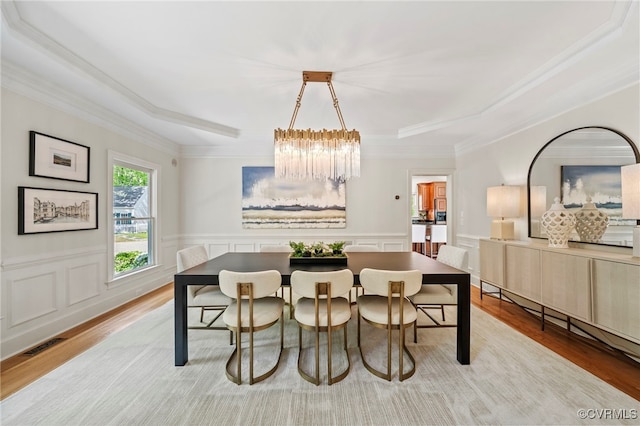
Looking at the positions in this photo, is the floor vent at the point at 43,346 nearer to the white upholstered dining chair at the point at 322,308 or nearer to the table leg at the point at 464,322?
the white upholstered dining chair at the point at 322,308

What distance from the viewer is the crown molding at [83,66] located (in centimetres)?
182

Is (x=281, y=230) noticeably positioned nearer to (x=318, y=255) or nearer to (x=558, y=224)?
(x=318, y=255)

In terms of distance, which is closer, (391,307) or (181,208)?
(391,307)

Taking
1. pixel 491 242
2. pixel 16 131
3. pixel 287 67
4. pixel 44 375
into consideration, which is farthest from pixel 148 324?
pixel 491 242

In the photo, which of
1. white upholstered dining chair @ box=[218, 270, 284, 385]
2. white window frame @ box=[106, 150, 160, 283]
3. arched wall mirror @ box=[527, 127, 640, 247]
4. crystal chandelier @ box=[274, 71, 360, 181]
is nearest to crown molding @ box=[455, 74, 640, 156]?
arched wall mirror @ box=[527, 127, 640, 247]

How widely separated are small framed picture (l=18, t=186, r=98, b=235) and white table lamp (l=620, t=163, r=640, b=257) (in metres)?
5.13

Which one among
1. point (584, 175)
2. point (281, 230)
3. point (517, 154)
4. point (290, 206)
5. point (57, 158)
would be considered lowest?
point (281, 230)

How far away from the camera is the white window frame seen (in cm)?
332

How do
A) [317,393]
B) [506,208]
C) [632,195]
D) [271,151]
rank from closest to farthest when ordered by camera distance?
[317,393], [632,195], [506,208], [271,151]

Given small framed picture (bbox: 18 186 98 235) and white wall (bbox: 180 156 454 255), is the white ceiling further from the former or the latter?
white wall (bbox: 180 156 454 255)

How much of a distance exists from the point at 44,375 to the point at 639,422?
13.4ft

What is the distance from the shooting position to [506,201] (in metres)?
3.43

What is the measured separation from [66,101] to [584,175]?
545 centimetres

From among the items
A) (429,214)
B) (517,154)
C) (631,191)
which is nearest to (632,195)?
(631,191)
